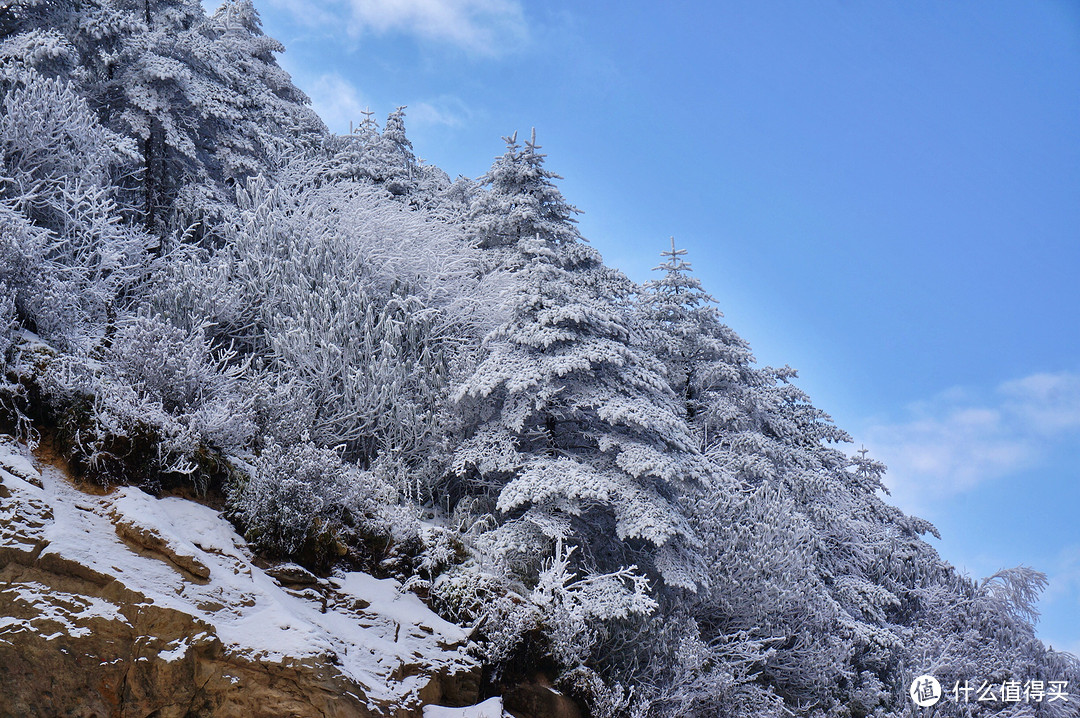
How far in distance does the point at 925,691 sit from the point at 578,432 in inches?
309

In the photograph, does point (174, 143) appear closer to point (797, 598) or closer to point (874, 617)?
point (797, 598)

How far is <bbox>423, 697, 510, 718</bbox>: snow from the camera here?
556 cm

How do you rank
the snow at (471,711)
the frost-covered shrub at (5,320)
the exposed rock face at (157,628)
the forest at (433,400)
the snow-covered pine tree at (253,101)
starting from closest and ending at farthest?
1. the exposed rock face at (157,628)
2. the snow at (471,711)
3. the frost-covered shrub at (5,320)
4. the forest at (433,400)
5. the snow-covered pine tree at (253,101)

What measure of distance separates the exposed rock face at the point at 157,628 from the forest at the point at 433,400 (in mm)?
467

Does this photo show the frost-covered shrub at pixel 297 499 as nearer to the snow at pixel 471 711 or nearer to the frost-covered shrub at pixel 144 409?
the frost-covered shrub at pixel 144 409

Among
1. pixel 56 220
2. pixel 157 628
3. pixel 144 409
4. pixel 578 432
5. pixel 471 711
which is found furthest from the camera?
pixel 578 432

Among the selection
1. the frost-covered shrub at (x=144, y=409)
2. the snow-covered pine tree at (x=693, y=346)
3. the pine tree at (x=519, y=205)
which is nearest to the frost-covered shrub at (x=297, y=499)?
the frost-covered shrub at (x=144, y=409)

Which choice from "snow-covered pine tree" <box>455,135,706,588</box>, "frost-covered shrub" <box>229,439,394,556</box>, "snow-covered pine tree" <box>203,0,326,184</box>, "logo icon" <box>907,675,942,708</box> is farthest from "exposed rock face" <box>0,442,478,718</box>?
"logo icon" <box>907,675,942,708</box>

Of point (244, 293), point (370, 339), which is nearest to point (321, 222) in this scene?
point (244, 293)

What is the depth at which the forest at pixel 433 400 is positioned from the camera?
6355 mm

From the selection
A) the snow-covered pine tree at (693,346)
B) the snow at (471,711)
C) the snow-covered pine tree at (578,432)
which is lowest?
the snow at (471,711)

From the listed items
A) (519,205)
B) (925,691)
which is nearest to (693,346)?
(519,205)

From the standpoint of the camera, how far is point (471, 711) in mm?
5785

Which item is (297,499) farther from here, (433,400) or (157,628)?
(433,400)
